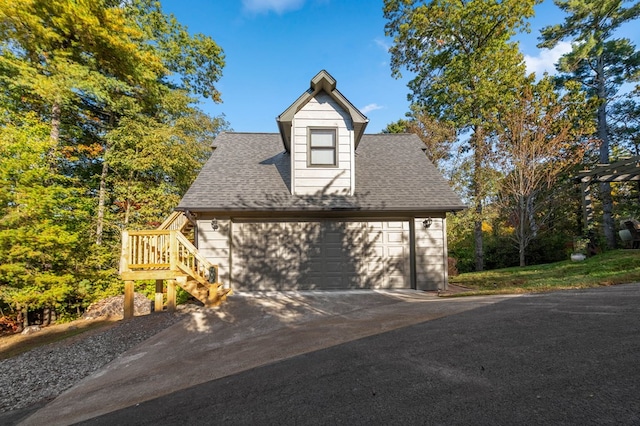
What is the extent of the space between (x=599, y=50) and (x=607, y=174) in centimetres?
1132

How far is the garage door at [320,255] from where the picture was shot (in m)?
7.97

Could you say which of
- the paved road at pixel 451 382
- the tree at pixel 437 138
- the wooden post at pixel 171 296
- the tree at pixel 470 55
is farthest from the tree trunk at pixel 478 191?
the wooden post at pixel 171 296

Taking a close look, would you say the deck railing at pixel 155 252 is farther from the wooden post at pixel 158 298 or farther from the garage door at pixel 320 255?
the garage door at pixel 320 255

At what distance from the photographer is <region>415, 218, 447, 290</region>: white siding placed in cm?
799

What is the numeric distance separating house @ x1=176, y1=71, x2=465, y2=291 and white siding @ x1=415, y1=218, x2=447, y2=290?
3cm

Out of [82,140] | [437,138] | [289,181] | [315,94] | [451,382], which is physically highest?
[437,138]

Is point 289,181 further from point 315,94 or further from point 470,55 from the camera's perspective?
point 470,55

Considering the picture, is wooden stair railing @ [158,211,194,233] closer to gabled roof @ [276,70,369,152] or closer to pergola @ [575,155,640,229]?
gabled roof @ [276,70,369,152]

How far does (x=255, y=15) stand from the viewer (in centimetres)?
1423

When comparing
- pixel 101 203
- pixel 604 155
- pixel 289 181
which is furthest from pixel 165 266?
pixel 604 155

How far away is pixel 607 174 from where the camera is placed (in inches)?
447

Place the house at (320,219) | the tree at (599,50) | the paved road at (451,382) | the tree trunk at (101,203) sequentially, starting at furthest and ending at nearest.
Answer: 1. the tree at (599,50)
2. the tree trunk at (101,203)
3. the house at (320,219)
4. the paved road at (451,382)

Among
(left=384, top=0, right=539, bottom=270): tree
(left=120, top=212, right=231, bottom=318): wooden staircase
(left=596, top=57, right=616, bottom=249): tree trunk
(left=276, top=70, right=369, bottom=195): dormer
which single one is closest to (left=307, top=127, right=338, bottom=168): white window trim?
(left=276, top=70, right=369, bottom=195): dormer

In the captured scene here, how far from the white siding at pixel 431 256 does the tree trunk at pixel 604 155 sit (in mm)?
11359
